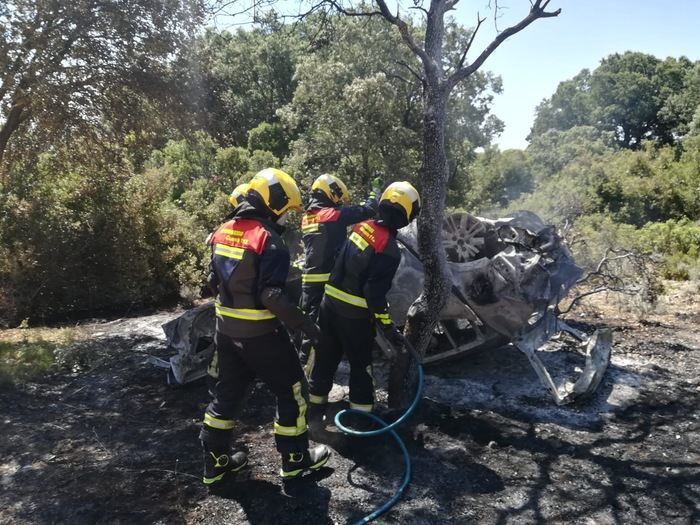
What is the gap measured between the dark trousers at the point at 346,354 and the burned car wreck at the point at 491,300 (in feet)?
2.75

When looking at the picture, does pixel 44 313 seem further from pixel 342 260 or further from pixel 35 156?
pixel 342 260

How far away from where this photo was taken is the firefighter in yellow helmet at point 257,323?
3.36 m

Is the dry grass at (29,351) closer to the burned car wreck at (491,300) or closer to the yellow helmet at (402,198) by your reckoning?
the burned car wreck at (491,300)

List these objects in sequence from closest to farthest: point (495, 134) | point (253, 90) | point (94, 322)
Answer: point (94, 322) < point (495, 134) < point (253, 90)

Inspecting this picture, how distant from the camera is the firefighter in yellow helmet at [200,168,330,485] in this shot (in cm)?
336

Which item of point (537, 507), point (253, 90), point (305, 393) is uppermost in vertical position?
point (253, 90)

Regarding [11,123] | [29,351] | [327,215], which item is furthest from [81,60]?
[327,215]

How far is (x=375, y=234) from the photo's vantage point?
163 inches

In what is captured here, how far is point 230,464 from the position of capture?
3.68m

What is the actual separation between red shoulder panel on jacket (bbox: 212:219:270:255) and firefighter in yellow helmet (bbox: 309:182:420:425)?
39.1 inches

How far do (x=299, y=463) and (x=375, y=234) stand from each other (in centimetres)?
172

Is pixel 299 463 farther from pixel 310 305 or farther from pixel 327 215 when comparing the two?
pixel 327 215

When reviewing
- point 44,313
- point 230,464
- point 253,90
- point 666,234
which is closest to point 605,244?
point 666,234

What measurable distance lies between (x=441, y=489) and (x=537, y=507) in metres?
0.60
